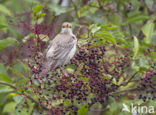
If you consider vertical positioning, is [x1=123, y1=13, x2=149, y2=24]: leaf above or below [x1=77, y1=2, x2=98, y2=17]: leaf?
below

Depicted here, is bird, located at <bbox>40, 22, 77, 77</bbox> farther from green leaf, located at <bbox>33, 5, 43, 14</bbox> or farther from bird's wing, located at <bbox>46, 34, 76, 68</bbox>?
green leaf, located at <bbox>33, 5, 43, 14</bbox>

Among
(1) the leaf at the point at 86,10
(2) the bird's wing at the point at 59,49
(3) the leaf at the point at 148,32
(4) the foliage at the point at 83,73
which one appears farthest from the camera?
(1) the leaf at the point at 86,10

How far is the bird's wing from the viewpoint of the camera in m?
5.38

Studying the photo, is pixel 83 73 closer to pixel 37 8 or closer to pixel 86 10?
pixel 37 8

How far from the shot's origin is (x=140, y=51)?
5656 millimetres

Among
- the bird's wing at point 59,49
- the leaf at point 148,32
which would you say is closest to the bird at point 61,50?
the bird's wing at point 59,49

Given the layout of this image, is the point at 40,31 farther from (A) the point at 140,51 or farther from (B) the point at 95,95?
(A) the point at 140,51

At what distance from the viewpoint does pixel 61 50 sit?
5.79m

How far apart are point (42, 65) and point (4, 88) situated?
1.08 meters

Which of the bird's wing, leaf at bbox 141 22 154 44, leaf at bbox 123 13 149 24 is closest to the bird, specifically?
the bird's wing

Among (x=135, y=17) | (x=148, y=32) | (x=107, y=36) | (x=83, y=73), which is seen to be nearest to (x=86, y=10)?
(x=135, y=17)

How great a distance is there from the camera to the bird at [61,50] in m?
5.14

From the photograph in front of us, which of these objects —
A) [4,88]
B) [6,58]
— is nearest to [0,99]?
[6,58]

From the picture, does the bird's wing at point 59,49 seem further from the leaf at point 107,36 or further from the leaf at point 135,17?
the leaf at point 135,17
